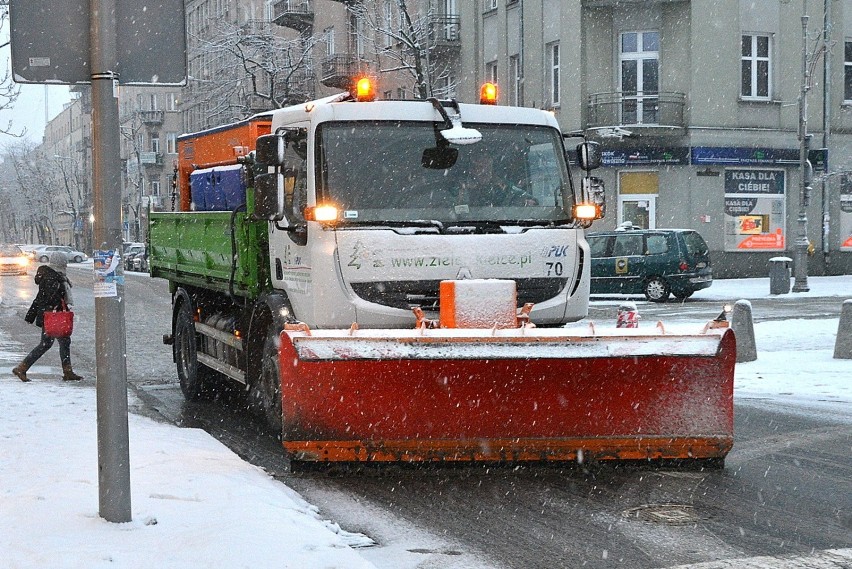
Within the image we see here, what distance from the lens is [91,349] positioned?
17.8 meters

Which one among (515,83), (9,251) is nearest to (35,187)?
(9,251)

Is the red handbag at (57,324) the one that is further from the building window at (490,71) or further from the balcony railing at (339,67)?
the balcony railing at (339,67)

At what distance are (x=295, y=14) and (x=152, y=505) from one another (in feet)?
164

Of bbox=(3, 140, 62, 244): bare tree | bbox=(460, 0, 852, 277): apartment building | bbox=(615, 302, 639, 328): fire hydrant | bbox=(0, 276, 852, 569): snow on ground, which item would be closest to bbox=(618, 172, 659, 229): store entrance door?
bbox=(460, 0, 852, 277): apartment building

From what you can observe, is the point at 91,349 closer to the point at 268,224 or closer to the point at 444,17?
the point at 268,224

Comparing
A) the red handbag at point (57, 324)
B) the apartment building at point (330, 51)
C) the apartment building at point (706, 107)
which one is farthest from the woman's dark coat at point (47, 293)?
the apartment building at point (706, 107)

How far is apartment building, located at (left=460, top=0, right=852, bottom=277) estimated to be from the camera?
3662cm

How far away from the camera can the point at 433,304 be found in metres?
8.44

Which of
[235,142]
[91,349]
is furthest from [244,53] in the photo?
[235,142]

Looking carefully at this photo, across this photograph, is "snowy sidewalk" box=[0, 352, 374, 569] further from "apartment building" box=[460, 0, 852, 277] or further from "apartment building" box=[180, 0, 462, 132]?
"apartment building" box=[460, 0, 852, 277]

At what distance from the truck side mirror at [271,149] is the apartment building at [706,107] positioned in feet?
93.0

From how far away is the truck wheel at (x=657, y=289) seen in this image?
28.1 metres

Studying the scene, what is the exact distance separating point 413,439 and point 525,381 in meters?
0.79

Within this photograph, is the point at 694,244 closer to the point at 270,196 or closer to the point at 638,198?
the point at 638,198
